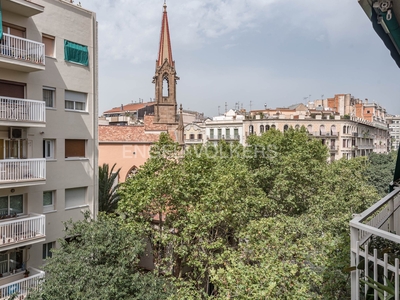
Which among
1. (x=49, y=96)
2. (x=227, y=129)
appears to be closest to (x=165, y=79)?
(x=227, y=129)

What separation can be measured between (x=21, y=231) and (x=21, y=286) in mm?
1966

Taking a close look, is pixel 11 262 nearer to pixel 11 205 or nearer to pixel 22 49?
pixel 11 205

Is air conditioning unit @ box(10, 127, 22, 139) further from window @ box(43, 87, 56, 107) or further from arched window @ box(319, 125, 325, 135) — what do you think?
arched window @ box(319, 125, 325, 135)

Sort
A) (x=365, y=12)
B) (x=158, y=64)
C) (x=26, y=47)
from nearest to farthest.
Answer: (x=365, y=12) < (x=26, y=47) < (x=158, y=64)

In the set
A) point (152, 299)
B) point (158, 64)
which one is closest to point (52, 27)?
point (152, 299)

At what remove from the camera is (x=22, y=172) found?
1200 centimetres

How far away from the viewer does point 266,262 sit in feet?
27.3


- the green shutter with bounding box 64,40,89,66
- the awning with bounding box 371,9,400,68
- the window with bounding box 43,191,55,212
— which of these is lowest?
the window with bounding box 43,191,55,212

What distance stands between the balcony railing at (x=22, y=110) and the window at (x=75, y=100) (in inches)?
76.0

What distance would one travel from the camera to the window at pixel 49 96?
13.6 meters

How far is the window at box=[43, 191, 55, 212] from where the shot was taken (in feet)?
44.7

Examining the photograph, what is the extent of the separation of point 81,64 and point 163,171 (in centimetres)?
629

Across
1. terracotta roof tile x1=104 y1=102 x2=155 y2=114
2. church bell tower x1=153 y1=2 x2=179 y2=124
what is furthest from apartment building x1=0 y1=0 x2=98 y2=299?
terracotta roof tile x1=104 y1=102 x2=155 y2=114

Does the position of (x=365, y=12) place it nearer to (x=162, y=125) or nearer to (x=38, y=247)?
(x=38, y=247)
